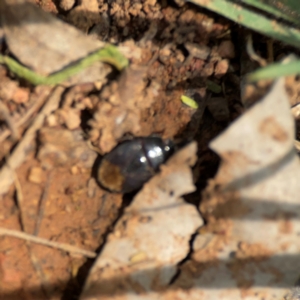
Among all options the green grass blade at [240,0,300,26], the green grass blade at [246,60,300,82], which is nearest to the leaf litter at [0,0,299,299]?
the green grass blade at [246,60,300,82]

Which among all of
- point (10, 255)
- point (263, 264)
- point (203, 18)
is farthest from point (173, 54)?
point (10, 255)

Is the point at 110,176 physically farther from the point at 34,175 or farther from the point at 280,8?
the point at 280,8

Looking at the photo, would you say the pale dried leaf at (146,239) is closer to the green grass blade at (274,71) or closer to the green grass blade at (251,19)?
the green grass blade at (274,71)

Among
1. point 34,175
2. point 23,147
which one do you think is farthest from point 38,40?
point 34,175

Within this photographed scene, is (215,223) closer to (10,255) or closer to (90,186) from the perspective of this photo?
(90,186)

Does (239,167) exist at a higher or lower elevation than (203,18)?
lower

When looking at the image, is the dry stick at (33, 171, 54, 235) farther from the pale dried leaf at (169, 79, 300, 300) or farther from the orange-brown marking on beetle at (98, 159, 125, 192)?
the pale dried leaf at (169, 79, 300, 300)
